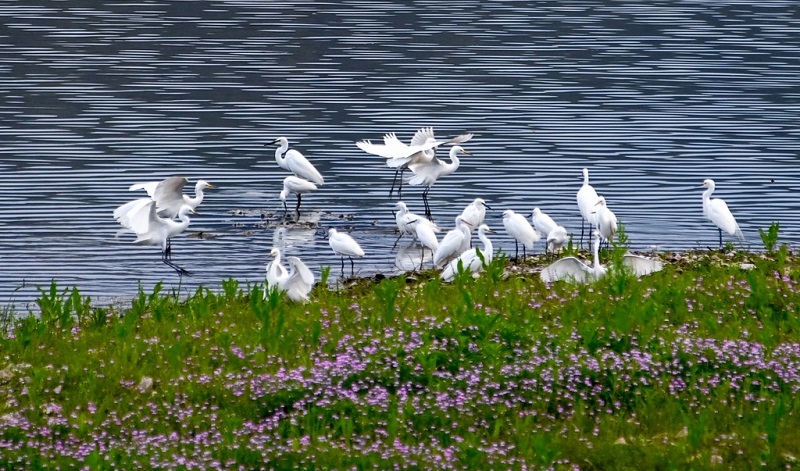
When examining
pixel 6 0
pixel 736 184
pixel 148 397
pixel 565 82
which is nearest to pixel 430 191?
pixel 736 184

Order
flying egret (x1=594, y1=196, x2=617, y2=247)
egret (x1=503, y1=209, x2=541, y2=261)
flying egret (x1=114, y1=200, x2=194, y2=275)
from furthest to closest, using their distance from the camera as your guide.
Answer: flying egret (x1=114, y1=200, x2=194, y2=275) → egret (x1=503, y1=209, x2=541, y2=261) → flying egret (x1=594, y1=196, x2=617, y2=247)

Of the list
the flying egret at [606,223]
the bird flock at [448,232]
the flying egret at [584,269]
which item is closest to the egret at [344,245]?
the bird flock at [448,232]

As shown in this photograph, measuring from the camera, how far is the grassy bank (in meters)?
8.14

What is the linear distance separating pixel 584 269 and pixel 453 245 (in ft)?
9.03

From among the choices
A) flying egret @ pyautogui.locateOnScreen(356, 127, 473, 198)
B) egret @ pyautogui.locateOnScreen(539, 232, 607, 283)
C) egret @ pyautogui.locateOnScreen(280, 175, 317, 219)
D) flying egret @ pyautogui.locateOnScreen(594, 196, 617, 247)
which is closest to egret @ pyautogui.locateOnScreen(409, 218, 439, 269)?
flying egret @ pyautogui.locateOnScreen(594, 196, 617, 247)

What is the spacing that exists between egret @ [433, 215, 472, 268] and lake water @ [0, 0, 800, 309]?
1.20m

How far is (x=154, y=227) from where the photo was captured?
16062 millimetres

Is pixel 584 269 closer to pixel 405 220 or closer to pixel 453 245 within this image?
pixel 453 245

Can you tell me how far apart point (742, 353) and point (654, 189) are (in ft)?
36.0

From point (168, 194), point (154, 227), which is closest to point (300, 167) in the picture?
point (168, 194)

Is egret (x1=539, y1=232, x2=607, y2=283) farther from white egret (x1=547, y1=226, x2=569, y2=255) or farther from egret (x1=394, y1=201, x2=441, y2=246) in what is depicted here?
egret (x1=394, y1=201, x2=441, y2=246)

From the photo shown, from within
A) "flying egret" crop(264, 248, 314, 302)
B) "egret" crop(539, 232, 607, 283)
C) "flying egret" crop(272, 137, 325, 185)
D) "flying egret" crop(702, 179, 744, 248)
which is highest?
"flying egret" crop(272, 137, 325, 185)

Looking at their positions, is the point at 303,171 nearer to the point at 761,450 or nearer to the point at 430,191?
the point at 430,191

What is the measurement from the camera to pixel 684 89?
3109 centimetres
